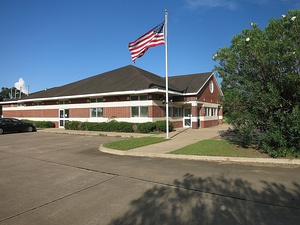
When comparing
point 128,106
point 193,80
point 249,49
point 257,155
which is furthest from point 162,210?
point 193,80

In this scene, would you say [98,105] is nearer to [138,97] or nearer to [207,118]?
[138,97]

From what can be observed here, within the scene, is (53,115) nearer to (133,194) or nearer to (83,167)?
(83,167)

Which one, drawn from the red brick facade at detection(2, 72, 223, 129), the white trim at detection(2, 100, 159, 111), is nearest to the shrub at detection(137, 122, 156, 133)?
the red brick facade at detection(2, 72, 223, 129)

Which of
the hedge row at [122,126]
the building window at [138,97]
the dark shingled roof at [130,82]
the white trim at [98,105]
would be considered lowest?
the hedge row at [122,126]

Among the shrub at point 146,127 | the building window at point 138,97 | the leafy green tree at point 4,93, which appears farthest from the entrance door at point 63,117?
the leafy green tree at point 4,93

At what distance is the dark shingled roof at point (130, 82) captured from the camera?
75.2 feet

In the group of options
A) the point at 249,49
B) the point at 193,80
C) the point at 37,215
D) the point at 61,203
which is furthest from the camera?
the point at 193,80

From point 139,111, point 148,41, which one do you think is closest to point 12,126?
point 139,111

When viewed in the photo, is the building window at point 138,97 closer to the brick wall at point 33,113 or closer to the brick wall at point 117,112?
the brick wall at point 117,112

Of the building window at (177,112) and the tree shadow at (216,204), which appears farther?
the building window at (177,112)

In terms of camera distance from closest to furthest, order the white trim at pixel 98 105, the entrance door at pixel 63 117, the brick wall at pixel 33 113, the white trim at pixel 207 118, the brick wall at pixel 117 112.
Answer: the white trim at pixel 98 105
the brick wall at pixel 117 112
the white trim at pixel 207 118
the entrance door at pixel 63 117
the brick wall at pixel 33 113

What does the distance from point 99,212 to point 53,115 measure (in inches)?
1088

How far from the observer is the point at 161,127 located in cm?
2048

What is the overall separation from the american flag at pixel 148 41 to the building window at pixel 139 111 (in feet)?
21.2
